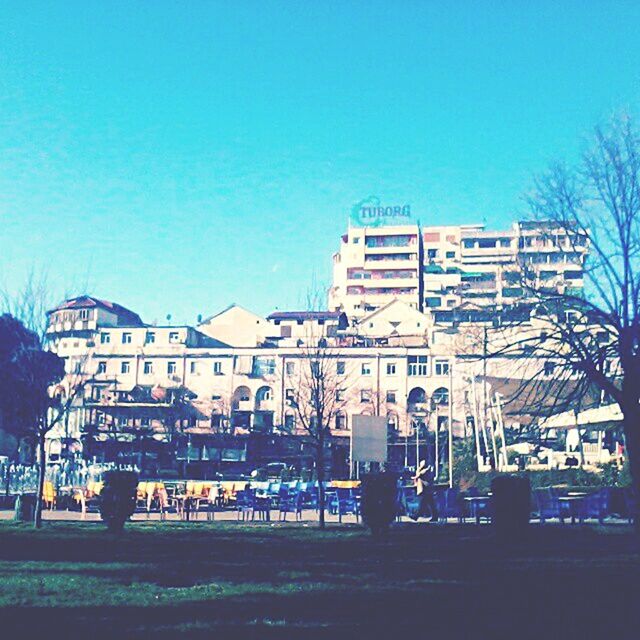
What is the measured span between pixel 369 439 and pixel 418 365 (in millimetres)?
53954

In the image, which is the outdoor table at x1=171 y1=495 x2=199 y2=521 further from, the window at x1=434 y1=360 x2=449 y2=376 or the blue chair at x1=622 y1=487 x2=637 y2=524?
the window at x1=434 y1=360 x2=449 y2=376

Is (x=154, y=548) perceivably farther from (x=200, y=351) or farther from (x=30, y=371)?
(x=200, y=351)

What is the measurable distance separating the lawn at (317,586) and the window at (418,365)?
57378 millimetres

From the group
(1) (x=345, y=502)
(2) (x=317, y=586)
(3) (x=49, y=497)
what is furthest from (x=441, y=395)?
(2) (x=317, y=586)

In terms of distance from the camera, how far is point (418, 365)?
242 ft

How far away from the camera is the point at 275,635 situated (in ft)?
22.0

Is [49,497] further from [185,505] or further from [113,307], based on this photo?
[113,307]

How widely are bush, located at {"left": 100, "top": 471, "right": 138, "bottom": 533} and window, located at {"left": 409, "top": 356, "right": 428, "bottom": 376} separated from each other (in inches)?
2233

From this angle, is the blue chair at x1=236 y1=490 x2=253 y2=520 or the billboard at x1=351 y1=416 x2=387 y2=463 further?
the blue chair at x1=236 y1=490 x2=253 y2=520

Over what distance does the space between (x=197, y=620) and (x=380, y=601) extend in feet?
6.71

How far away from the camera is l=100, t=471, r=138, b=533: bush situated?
17.3 metres

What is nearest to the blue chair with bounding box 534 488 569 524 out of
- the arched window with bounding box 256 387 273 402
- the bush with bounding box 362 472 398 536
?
the bush with bounding box 362 472 398 536

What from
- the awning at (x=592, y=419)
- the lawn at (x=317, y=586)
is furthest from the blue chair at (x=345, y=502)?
the lawn at (x=317, y=586)

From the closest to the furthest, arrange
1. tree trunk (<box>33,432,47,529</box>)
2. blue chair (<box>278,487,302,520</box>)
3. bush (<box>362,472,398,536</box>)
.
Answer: bush (<box>362,472,398,536</box>) → tree trunk (<box>33,432,47,529</box>) → blue chair (<box>278,487,302,520</box>)
